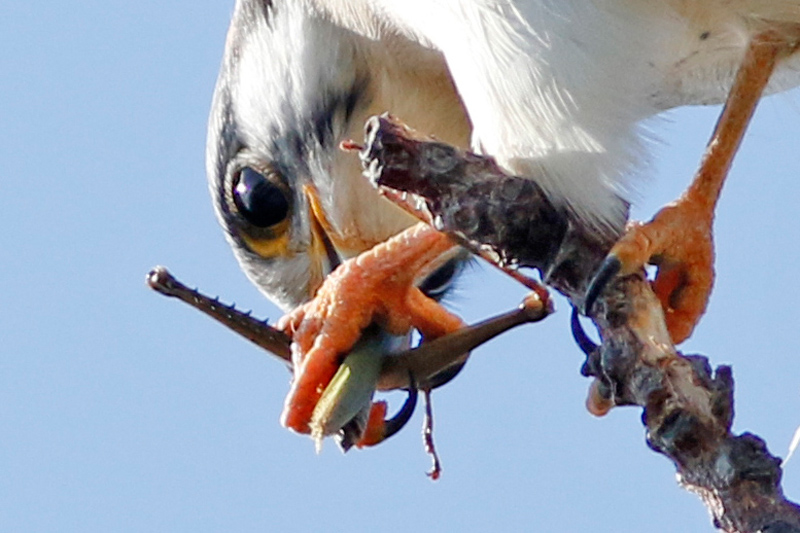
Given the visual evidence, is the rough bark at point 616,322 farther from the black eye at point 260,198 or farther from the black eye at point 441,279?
the black eye at point 260,198

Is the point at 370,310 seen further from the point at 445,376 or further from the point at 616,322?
the point at 616,322

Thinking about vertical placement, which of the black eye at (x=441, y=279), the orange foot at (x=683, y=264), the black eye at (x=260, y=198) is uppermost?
the black eye at (x=260, y=198)

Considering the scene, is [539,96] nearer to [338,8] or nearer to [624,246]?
[624,246]

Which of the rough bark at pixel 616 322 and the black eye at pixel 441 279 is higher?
the black eye at pixel 441 279

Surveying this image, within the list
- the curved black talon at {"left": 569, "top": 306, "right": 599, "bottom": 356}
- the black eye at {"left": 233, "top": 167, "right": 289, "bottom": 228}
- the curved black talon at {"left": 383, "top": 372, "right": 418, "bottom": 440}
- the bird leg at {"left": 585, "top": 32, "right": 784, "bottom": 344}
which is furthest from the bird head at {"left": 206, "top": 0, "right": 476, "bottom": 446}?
the curved black talon at {"left": 569, "top": 306, "right": 599, "bottom": 356}

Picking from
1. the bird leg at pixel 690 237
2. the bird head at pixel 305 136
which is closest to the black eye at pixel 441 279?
the bird head at pixel 305 136

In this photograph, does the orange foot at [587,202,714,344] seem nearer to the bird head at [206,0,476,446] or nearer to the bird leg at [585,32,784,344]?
the bird leg at [585,32,784,344]
